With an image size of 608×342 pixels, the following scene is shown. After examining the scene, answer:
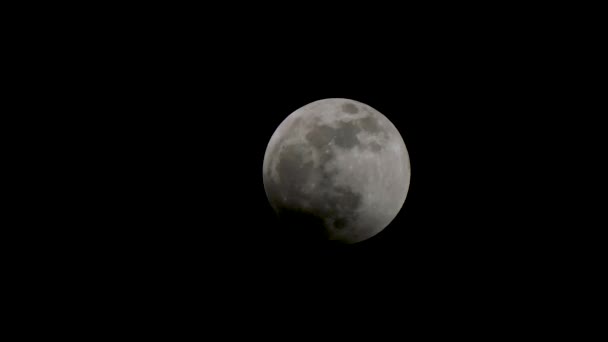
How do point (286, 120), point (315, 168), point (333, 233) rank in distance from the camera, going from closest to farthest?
1. point (315, 168)
2. point (333, 233)
3. point (286, 120)

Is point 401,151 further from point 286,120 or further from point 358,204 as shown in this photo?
point 286,120

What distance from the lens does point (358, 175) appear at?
11.7 feet

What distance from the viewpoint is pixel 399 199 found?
12.8 feet

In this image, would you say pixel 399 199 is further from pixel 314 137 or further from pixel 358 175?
pixel 314 137

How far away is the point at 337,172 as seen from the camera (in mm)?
3529

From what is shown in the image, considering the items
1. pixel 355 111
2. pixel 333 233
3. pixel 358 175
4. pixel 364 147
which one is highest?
pixel 355 111

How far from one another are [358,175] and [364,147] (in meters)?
0.25

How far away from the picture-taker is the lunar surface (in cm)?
355

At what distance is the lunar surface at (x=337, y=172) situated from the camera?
3.55m

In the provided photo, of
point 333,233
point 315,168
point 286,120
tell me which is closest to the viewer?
point 315,168

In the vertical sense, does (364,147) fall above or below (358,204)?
above

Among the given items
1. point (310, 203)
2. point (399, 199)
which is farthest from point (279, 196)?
point (399, 199)

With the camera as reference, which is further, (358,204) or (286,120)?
(286,120)

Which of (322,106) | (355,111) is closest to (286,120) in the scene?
(322,106)
